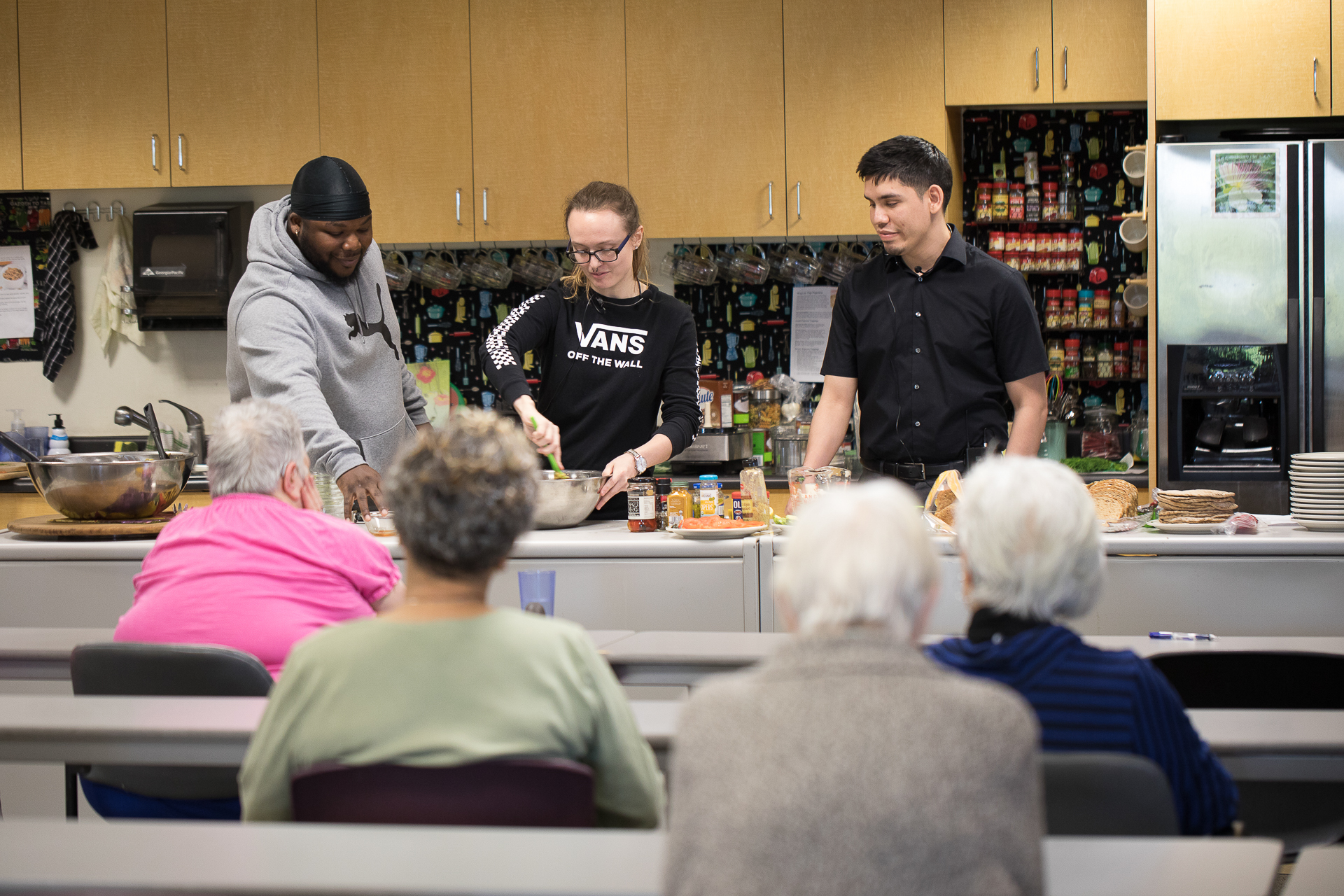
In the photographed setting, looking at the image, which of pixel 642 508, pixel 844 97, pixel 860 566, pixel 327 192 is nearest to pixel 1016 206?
pixel 844 97

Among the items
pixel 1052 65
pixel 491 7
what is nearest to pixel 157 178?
pixel 491 7

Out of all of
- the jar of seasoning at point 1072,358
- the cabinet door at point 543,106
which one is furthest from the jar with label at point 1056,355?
the cabinet door at point 543,106

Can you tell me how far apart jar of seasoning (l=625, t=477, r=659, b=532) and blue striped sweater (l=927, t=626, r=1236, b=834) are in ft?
5.08

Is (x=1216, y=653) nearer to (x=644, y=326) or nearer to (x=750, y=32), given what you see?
(x=644, y=326)

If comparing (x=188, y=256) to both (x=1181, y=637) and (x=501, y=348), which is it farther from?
(x=1181, y=637)

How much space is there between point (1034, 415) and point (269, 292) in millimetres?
1962

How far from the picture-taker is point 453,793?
1143 millimetres

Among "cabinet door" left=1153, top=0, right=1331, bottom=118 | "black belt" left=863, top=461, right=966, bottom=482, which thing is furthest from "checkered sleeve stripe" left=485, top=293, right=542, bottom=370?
"cabinet door" left=1153, top=0, right=1331, bottom=118

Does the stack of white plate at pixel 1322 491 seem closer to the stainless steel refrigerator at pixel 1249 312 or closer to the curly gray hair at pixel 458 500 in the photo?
the stainless steel refrigerator at pixel 1249 312

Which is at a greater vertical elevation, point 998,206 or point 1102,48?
point 1102,48

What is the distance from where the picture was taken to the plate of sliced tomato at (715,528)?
8.58 feet

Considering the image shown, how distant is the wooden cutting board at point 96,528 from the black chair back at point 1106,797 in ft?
7.44

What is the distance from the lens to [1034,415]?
2.97 m

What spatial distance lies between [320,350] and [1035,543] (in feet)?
6.85
